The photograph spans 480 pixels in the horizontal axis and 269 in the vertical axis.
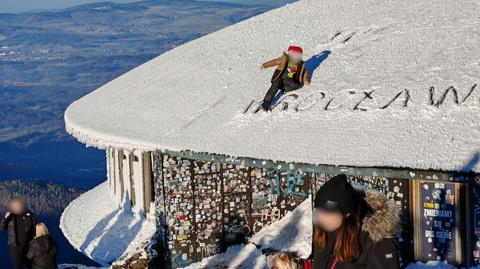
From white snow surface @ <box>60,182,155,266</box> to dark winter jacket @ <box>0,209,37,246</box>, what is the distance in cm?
300

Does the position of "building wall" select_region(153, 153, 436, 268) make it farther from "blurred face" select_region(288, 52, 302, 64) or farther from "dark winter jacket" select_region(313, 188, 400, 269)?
"dark winter jacket" select_region(313, 188, 400, 269)

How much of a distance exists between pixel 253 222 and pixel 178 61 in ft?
21.1

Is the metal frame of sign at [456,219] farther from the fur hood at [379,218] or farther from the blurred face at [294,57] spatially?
the fur hood at [379,218]

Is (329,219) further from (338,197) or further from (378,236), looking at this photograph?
(378,236)

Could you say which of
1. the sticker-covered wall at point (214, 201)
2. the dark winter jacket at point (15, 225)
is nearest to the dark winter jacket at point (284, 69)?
the sticker-covered wall at point (214, 201)

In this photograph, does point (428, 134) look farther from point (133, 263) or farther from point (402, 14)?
point (402, 14)

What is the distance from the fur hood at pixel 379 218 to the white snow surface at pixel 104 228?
27.2 feet

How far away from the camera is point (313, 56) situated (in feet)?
46.5

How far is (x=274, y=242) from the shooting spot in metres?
11.9

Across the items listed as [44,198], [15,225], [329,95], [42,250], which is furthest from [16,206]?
[44,198]

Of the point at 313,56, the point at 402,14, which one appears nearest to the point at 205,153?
the point at 313,56

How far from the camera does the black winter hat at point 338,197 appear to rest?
4.64m

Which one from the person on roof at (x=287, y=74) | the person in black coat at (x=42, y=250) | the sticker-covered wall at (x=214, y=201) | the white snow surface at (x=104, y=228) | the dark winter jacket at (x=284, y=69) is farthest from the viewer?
the white snow surface at (x=104, y=228)

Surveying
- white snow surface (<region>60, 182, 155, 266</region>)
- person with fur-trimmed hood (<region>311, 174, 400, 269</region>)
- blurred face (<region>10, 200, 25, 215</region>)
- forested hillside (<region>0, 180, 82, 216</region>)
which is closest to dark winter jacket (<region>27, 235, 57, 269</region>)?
blurred face (<region>10, 200, 25, 215</region>)
